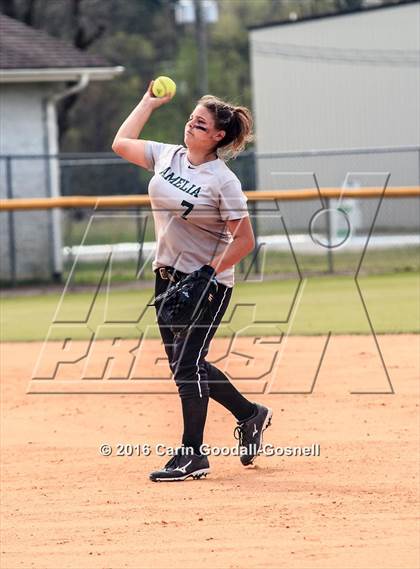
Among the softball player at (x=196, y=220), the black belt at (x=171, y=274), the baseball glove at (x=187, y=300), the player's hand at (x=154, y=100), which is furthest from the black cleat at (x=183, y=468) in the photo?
the player's hand at (x=154, y=100)

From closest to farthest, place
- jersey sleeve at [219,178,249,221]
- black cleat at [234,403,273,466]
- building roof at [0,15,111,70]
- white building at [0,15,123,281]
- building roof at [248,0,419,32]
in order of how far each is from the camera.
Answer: jersey sleeve at [219,178,249,221]
black cleat at [234,403,273,466]
white building at [0,15,123,281]
building roof at [0,15,111,70]
building roof at [248,0,419,32]

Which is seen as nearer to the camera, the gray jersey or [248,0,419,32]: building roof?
the gray jersey

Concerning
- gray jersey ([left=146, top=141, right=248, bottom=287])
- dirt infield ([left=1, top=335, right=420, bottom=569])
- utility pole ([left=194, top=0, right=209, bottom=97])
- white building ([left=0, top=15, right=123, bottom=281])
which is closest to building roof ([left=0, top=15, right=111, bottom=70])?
white building ([left=0, top=15, right=123, bottom=281])

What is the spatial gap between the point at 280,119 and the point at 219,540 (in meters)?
29.1

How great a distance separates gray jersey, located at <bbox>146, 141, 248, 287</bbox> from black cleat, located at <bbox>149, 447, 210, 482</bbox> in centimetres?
96

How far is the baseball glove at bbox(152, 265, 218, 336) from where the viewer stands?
6461 mm

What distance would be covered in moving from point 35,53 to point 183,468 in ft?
54.6

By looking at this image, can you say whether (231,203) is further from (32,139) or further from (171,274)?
(32,139)

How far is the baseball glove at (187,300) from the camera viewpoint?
21.2ft

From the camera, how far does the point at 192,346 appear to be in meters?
6.65

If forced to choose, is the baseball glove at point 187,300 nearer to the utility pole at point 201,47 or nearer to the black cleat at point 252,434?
the black cleat at point 252,434

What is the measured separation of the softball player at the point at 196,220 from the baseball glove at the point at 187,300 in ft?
0.12

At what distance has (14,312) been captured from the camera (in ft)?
53.7

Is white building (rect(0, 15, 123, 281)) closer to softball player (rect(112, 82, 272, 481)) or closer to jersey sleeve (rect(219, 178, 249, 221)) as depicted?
softball player (rect(112, 82, 272, 481))
